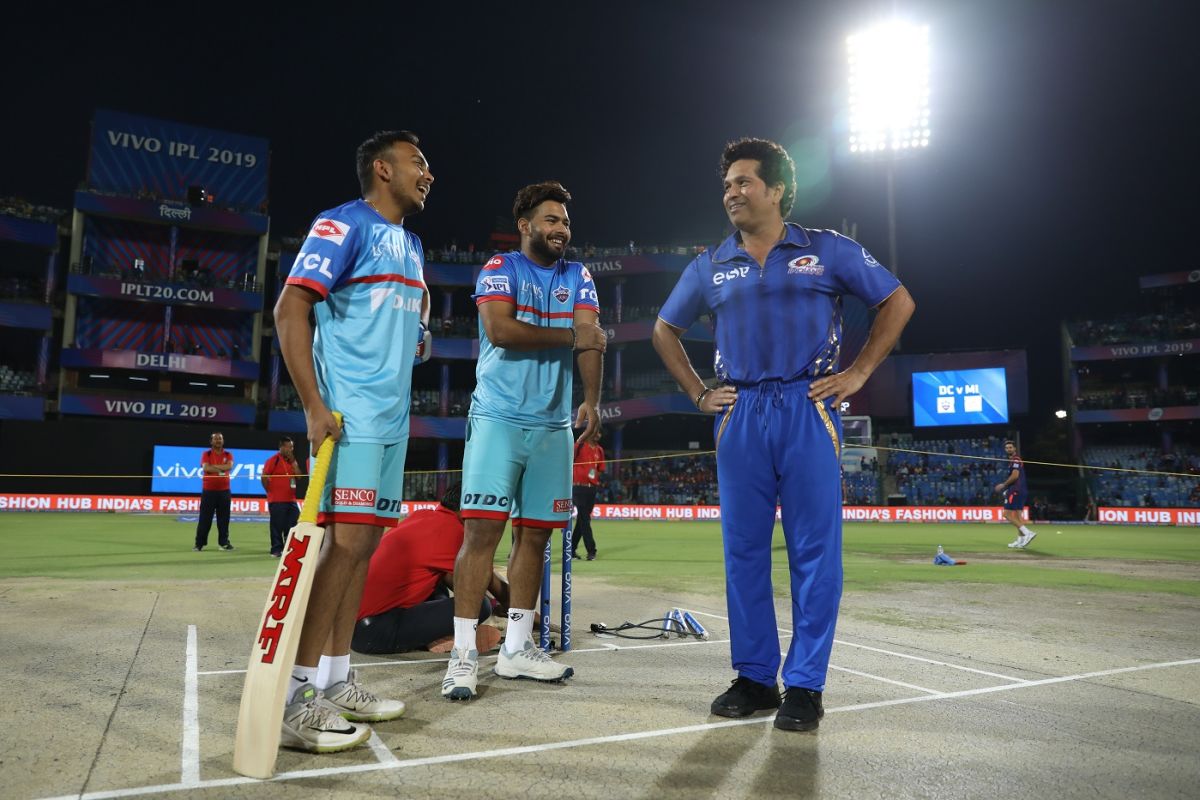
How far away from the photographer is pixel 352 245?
318 centimetres

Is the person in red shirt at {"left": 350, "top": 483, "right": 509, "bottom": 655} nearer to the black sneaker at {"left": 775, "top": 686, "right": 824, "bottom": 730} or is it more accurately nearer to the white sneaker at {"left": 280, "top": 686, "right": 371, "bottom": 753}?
the white sneaker at {"left": 280, "top": 686, "right": 371, "bottom": 753}

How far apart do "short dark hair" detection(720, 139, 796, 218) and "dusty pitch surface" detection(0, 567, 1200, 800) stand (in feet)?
7.83

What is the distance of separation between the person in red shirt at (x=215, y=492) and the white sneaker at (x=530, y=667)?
35.1 feet

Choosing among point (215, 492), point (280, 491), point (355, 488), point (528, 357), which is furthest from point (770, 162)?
point (215, 492)

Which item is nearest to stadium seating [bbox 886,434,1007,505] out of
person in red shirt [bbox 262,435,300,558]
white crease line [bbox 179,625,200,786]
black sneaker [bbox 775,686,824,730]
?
person in red shirt [bbox 262,435,300,558]

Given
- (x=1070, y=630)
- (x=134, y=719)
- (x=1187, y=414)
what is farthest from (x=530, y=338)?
(x=1187, y=414)

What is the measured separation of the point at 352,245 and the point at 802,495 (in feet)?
7.17

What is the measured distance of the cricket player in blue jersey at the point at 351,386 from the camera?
293cm

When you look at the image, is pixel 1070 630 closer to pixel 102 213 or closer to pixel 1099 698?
pixel 1099 698

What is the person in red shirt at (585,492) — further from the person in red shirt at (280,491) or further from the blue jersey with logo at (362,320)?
the blue jersey with logo at (362,320)

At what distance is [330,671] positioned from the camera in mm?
3139

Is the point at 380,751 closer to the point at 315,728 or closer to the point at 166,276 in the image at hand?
the point at 315,728

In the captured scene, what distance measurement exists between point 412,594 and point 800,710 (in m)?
2.59

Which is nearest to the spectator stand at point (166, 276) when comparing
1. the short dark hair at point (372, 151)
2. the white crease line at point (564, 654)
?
the white crease line at point (564, 654)
